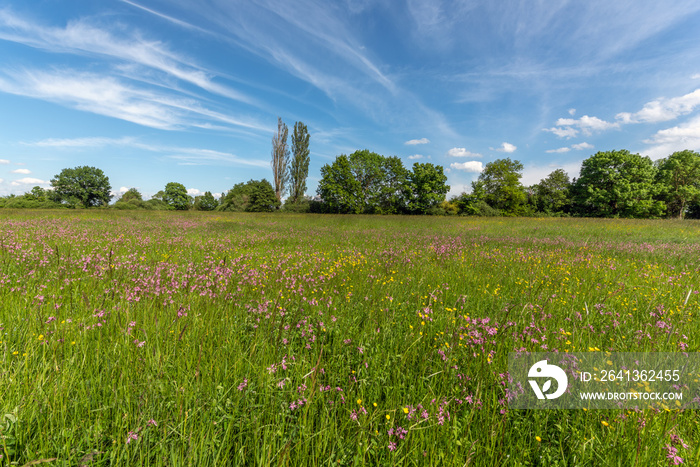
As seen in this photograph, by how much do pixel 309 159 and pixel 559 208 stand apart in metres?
52.8

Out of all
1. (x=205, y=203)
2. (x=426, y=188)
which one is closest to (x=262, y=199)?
(x=426, y=188)

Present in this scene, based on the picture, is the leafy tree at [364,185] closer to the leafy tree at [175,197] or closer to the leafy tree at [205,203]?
the leafy tree at [205,203]

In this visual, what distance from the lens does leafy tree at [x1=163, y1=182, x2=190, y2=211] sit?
81250 mm

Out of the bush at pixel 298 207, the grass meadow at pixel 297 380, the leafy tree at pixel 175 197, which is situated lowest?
the grass meadow at pixel 297 380

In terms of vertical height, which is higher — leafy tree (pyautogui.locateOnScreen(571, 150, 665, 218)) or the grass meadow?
leafy tree (pyautogui.locateOnScreen(571, 150, 665, 218))

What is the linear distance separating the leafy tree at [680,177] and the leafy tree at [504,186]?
2213 cm

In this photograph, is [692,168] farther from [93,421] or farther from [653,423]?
[93,421]

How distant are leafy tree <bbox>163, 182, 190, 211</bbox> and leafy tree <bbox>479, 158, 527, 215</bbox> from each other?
280 feet

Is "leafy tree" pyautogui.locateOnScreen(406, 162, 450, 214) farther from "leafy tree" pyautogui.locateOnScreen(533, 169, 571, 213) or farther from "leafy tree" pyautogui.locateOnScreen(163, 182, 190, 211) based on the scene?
"leafy tree" pyautogui.locateOnScreen(163, 182, 190, 211)

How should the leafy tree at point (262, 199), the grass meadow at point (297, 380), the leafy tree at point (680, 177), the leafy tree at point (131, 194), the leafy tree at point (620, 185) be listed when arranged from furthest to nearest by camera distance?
the leafy tree at point (131, 194) → the leafy tree at point (262, 199) → the leafy tree at point (680, 177) → the leafy tree at point (620, 185) → the grass meadow at point (297, 380)

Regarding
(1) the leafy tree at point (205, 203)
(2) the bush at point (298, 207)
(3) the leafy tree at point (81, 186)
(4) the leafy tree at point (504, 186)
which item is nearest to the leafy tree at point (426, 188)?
(4) the leafy tree at point (504, 186)

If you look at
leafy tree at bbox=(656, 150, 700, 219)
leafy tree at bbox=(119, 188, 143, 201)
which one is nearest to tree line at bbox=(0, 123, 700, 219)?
leafy tree at bbox=(656, 150, 700, 219)

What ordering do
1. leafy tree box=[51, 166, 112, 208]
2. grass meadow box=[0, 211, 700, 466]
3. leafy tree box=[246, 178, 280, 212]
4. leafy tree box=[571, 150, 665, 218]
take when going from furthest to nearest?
1. leafy tree box=[51, 166, 112, 208]
2. leafy tree box=[246, 178, 280, 212]
3. leafy tree box=[571, 150, 665, 218]
4. grass meadow box=[0, 211, 700, 466]

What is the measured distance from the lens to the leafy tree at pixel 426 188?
1977 inches
